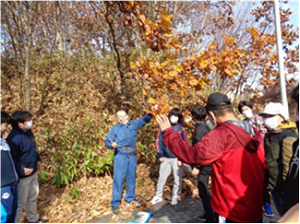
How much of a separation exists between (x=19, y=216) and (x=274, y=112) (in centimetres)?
414

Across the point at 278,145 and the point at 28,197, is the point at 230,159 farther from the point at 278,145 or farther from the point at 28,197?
the point at 28,197

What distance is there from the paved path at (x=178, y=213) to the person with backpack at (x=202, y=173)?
0.75 ft

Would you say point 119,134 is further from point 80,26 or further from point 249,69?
point 80,26

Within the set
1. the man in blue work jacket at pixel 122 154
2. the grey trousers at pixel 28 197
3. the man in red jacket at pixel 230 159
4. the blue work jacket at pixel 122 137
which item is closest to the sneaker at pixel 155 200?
the man in blue work jacket at pixel 122 154

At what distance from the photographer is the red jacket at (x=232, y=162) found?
5.98 feet

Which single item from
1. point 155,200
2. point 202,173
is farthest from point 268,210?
point 155,200

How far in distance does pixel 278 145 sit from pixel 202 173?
131 cm

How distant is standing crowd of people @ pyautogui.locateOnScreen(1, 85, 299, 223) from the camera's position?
184 centimetres

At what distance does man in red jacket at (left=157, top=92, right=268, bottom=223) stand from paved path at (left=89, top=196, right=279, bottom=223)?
1754mm

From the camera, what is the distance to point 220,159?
1.89 meters

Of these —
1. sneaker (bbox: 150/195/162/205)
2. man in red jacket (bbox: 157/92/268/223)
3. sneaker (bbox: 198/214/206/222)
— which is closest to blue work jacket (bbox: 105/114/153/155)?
sneaker (bbox: 150/195/162/205)

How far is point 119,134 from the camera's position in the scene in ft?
12.8

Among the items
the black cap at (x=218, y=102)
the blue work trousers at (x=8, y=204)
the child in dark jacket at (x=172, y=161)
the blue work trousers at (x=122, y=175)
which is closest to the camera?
the black cap at (x=218, y=102)

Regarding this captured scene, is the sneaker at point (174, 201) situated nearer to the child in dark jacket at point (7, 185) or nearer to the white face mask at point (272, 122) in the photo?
the white face mask at point (272, 122)
